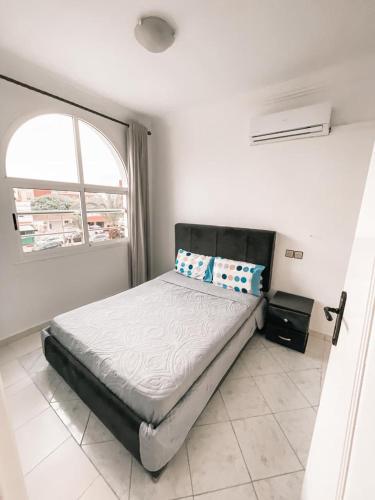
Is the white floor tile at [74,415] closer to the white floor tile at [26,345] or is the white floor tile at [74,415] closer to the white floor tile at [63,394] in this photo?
the white floor tile at [63,394]

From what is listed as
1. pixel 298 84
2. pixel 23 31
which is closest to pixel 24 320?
pixel 23 31

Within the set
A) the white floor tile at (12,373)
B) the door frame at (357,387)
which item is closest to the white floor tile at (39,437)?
the white floor tile at (12,373)

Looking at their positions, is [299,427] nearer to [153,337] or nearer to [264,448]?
[264,448]

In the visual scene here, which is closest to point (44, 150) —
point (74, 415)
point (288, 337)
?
point (74, 415)

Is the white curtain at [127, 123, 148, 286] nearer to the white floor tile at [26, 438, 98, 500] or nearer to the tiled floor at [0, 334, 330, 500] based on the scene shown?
the tiled floor at [0, 334, 330, 500]

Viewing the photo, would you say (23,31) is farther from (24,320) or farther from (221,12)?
(24,320)

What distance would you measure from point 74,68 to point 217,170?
178 cm

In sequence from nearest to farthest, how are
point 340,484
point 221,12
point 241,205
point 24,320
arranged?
point 340,484 < point 221,12 < point 24,320 < point 241,205

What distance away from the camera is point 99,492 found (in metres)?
1.08

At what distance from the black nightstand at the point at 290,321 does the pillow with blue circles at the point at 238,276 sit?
10.1 inches

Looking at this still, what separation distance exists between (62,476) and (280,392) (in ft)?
4.99

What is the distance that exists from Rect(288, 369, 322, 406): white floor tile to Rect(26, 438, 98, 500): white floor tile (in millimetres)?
1534

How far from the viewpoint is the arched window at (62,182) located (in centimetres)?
215

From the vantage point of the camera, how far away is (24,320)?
7.41ft
